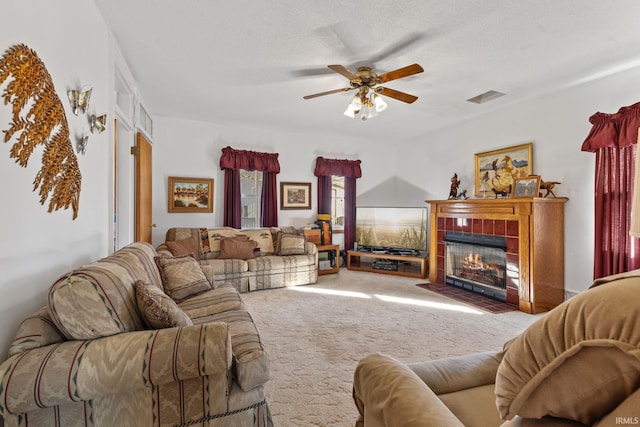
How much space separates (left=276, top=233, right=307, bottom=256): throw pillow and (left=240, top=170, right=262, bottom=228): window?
0.75m

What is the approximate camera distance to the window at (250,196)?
18.1 feet

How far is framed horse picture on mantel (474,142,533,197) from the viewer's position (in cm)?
409

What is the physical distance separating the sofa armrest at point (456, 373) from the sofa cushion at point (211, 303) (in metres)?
1.51

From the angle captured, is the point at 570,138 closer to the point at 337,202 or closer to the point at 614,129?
the point at 614,129

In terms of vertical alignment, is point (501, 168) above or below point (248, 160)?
below

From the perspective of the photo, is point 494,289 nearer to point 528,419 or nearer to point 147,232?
point 528,419

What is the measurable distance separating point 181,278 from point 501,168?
4.26 m

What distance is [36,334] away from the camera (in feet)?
4.04

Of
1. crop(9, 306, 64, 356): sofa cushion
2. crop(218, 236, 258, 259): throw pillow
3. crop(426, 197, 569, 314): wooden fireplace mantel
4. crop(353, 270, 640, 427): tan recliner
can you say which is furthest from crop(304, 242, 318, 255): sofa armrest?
crop(353, 270, 640, 427): tan recliner

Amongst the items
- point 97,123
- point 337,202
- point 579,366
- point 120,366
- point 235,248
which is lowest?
point 120,366

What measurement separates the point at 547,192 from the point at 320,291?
122 inches

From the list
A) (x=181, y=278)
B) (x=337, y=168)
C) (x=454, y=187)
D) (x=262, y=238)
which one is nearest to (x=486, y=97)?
(x=454, y=187)

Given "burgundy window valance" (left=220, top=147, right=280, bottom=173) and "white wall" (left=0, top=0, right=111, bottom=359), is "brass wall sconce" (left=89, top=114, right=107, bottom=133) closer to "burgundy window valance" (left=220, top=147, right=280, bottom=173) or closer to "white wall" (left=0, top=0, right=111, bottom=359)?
"white wall" (left=0, top=0, right=111, bottom=359)

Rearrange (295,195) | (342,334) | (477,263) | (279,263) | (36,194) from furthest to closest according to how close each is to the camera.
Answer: (295,195)
(279,263)
(477,263)
(342,334)
(36,194)
